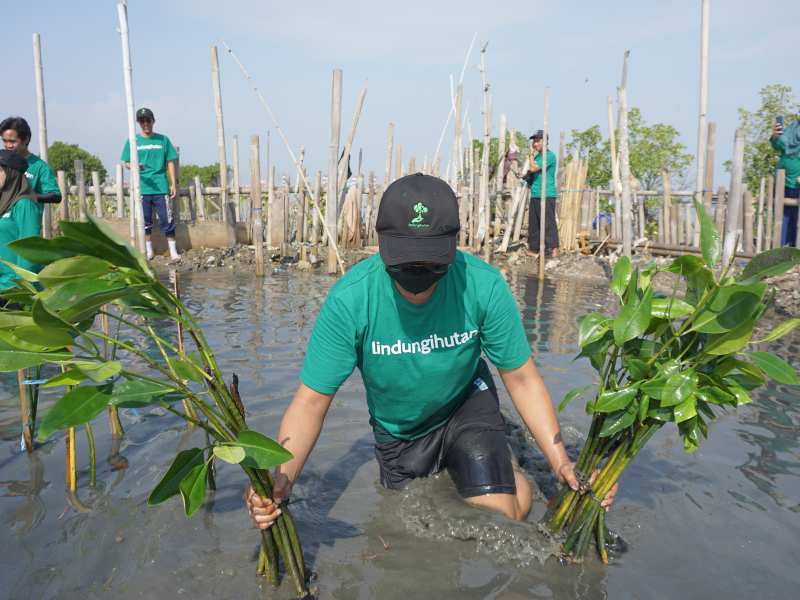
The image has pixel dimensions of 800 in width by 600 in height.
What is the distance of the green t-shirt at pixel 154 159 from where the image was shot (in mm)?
10180

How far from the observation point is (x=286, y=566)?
2443 millimetres

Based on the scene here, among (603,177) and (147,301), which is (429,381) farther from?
(603,177)

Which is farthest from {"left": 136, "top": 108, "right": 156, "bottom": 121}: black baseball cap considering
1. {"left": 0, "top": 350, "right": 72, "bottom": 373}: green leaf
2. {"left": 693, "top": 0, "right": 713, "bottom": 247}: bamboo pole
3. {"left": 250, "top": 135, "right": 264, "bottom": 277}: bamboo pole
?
{"left": 0, "top": 350, "right": 72, "bottom": 373}: green leaf

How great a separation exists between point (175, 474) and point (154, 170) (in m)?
9.36

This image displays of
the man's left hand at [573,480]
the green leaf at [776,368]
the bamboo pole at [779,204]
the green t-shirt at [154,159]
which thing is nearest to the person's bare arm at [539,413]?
the man's left hand at [573,480]

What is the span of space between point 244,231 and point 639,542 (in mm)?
11248

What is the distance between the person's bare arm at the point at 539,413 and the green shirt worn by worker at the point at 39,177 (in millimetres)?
3949

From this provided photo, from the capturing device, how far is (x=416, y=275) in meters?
2.61

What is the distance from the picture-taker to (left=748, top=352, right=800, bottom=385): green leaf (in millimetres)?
2215

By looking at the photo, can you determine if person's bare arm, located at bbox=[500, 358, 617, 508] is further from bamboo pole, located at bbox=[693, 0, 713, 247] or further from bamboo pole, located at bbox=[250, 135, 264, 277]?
bamboo pole, located at bbox=[250, 135, 264, 277]

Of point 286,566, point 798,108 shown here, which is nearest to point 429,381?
point 286,566

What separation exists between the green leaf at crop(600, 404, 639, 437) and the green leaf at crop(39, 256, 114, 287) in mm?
1840

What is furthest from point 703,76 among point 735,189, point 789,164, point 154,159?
point 154,159

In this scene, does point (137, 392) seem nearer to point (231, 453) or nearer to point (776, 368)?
point (231, 453)
